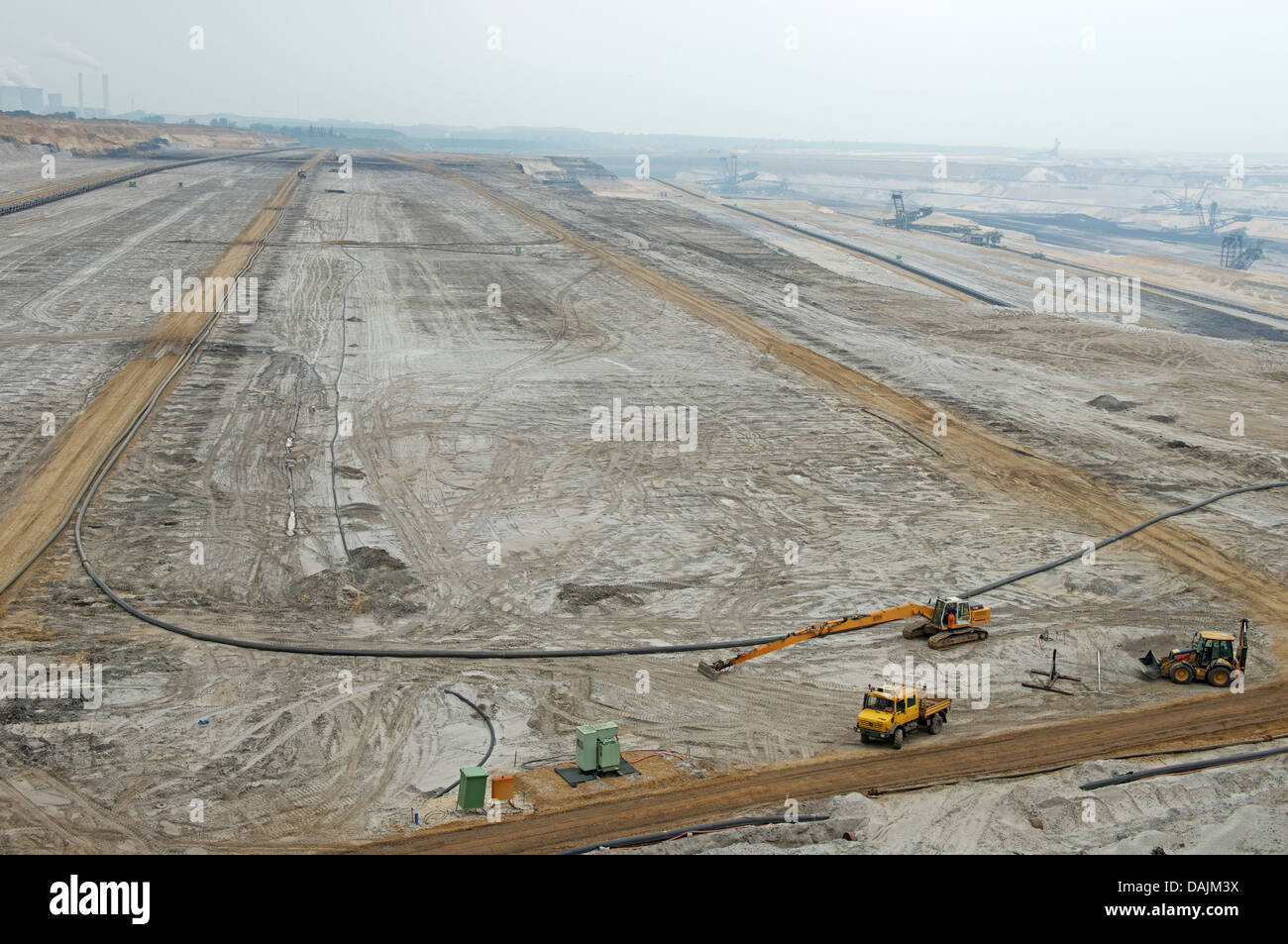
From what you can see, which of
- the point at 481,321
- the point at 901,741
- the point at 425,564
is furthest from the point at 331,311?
the point at 901,741

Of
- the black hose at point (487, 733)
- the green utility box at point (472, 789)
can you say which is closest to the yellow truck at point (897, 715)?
the black hose at point (487, 733)

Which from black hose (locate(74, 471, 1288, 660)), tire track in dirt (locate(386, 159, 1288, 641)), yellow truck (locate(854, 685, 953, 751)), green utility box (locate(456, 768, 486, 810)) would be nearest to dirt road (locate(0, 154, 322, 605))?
black hose (locate(74, 471, 1288, 660))

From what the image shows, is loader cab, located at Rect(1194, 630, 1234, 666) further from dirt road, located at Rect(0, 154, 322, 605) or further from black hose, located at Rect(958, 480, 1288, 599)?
dirt road, located at Rect(0, 154, 322, 605)

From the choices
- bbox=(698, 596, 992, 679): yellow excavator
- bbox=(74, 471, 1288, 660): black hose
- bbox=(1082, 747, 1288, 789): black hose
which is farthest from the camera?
bbox=(698, 596, 992, 679): yellow excavator

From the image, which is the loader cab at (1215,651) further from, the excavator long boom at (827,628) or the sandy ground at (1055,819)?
the excavator long boom at (827,628)

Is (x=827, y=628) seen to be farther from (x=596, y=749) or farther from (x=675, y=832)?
(x=675, y=832)
